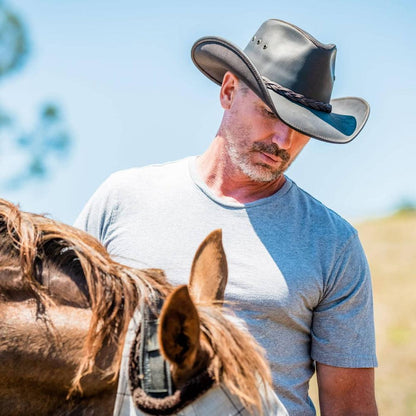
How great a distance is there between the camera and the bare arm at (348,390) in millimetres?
2854

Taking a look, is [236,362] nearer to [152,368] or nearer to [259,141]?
[152,368]

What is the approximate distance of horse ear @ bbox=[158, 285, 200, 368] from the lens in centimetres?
145

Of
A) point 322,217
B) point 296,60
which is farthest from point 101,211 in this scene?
point 296,60

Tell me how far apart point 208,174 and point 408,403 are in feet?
24.1

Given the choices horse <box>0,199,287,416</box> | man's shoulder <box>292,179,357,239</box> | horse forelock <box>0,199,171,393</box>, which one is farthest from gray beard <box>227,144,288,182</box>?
horse forelock <box>0,199,171,393</box>

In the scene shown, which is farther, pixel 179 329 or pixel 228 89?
pixel 228 89

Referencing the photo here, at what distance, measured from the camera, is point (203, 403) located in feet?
5.03

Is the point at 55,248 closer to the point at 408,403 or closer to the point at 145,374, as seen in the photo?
the point at 145,374

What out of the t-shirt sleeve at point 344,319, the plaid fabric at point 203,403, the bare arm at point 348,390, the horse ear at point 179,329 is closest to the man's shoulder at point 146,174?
the t-shirt sleeve at point 344,319

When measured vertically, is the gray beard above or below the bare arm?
above

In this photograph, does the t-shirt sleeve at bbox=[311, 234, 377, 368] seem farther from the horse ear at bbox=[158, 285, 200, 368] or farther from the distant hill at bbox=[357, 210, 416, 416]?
the distant hill at bbox=[357, 210, 416, 416]

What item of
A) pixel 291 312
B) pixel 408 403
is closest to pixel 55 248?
pixel 291 312

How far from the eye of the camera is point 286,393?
2.72 meters

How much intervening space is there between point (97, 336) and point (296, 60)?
174 centimetres
